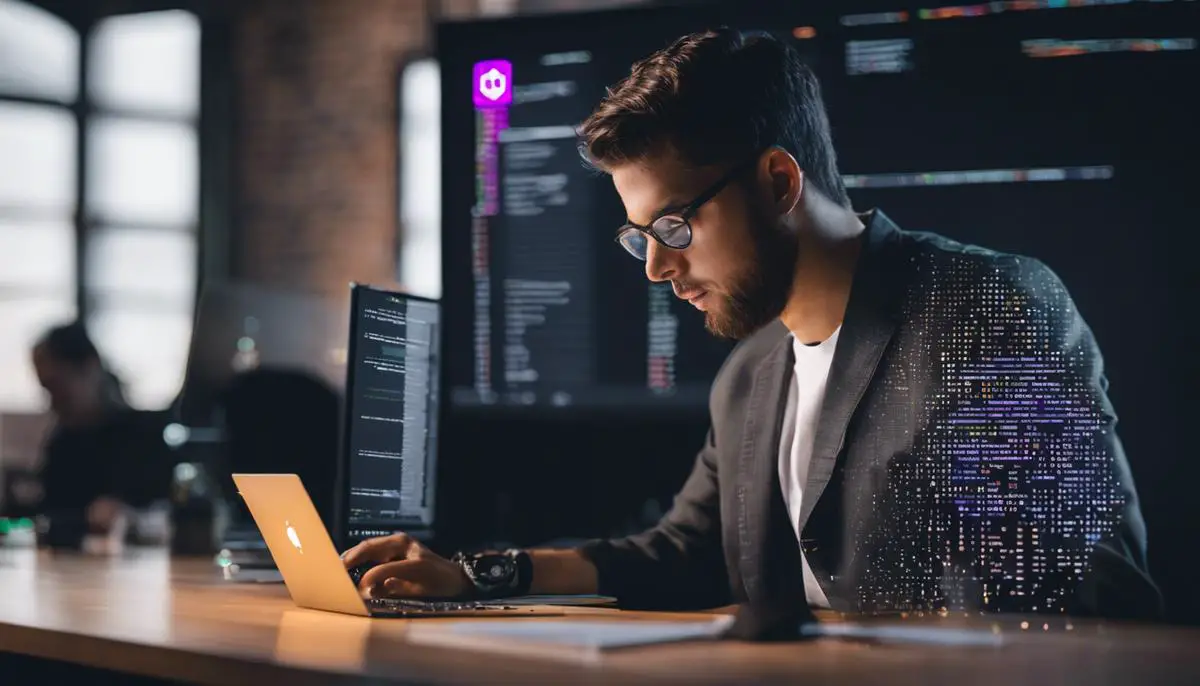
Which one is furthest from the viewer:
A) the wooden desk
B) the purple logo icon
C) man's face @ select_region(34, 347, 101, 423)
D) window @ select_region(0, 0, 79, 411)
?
window @ select_region(0, 0, 79, 411)

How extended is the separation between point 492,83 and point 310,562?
126 centimetres

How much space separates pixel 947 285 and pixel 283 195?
17.5 ft

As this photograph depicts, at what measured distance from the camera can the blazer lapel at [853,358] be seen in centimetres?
180

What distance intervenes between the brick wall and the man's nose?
464 cm

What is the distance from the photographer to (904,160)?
87.2 inches

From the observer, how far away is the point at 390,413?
185 centimetres

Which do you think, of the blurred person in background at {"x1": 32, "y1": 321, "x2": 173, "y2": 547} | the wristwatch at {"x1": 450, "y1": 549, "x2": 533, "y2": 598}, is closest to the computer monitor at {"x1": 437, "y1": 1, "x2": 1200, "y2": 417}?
the wristwatch at {"x1": 450, "y1": 549, "x2": 533, "y2": 598}

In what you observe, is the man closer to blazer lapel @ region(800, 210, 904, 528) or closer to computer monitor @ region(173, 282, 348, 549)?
blazer lapel @ region(800, 210, 904, 528)

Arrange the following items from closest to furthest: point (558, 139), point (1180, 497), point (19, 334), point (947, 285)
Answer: point (947, 285) < point (1180, 497) < point (558, 139) < point (19, 334)

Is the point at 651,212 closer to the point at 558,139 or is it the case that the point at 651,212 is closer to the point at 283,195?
the point at 558,139

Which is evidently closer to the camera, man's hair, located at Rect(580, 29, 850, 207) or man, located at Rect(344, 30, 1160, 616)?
man, located at Rect(344, 30, 1160, 616)

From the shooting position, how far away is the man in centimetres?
169

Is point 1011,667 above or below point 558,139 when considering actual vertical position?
below

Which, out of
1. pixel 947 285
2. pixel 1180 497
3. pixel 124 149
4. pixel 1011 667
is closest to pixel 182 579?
pixel 947 285
